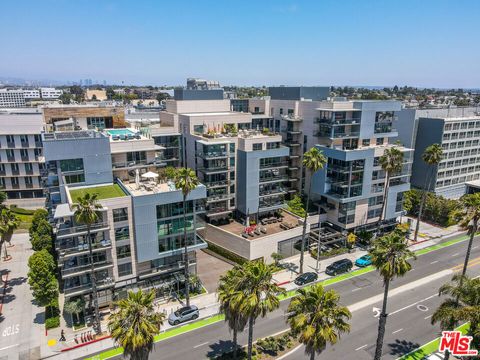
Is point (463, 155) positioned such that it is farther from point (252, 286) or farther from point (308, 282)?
point (252, 286)

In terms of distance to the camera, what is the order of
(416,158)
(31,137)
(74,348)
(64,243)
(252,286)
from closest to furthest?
(252,286) → (74,348) → (64,243) → (31,137) → (416,158)

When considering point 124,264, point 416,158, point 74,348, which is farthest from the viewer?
point 416,158

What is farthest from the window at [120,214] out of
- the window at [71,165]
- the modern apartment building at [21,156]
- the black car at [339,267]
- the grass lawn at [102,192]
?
the modern apartment building at [21,156]

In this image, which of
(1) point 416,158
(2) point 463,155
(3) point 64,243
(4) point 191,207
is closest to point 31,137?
(3) point 64,243

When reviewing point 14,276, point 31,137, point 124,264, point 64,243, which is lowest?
point 14,276

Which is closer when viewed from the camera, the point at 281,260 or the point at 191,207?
the point at 191,207

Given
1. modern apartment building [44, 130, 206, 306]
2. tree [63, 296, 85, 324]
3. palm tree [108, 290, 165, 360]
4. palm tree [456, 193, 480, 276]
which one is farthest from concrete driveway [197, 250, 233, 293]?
palm tree [456, 193, 480, 276]

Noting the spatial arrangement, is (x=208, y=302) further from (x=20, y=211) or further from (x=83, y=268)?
(x=20, y=211)
